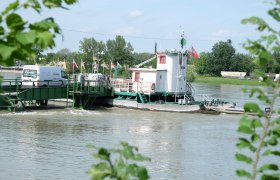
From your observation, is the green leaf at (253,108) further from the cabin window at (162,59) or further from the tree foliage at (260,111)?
the cabin window at (162,59)

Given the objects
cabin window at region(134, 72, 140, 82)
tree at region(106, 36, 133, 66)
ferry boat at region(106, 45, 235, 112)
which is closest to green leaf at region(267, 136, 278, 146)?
ferry boat at region(106, 45, 235, 112)

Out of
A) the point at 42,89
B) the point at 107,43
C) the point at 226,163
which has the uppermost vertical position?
the point at 107,43

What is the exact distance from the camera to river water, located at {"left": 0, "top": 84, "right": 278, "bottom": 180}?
15.9m

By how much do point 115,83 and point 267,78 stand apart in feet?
123

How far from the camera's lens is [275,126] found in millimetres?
2881

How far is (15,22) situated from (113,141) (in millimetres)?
19862

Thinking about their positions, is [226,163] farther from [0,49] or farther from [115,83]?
[115,83]

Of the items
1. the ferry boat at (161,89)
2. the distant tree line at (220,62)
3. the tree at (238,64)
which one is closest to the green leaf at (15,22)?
the ferry boat at (161,89)

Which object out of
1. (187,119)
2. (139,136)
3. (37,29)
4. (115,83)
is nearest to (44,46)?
(37,29)

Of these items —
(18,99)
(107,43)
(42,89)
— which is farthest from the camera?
(107,43)

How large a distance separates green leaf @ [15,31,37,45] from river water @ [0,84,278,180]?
6797mm

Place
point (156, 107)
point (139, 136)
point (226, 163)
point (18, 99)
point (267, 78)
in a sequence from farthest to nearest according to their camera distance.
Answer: point (156, 107) → point (18, 99) → point (139, 136) → point (226, 163) → point (267, 78)

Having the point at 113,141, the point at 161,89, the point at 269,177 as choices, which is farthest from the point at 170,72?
the point at 269,177

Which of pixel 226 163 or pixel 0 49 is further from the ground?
pixel 0 49
